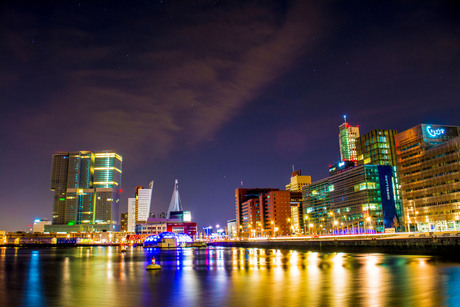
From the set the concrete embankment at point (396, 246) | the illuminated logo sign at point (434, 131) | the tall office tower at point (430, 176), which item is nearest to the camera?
the concrete embankment at point (396, 246)

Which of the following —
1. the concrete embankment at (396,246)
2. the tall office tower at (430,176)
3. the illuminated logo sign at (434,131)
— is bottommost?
the concrete embankment at (396,246)

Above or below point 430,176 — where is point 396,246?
below

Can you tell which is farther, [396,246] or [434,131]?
[434,131]

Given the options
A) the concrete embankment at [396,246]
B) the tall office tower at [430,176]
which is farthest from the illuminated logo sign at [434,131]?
the concrete embankment at [396,246]

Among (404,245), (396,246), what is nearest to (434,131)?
(396,246)

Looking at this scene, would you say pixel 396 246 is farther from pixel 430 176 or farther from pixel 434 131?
pixel 434 131

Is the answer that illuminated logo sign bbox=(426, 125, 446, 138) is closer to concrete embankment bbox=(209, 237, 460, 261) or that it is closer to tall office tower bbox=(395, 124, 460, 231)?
tall office tower bbox=(395, 124, 460, 231)

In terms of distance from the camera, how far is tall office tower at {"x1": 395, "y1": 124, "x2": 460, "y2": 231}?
14225 cm

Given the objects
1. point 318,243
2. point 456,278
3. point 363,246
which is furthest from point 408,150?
point 456,278

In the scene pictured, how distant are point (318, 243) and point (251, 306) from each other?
10335 cm

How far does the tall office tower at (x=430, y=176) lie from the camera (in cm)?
14225

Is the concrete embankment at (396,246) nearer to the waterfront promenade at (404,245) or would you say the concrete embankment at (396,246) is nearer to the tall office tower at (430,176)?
the waterfront promenade at (404,245)

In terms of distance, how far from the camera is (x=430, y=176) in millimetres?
154625

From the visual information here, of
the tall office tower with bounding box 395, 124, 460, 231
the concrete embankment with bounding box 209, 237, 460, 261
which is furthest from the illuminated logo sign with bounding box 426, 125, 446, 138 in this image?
the concrete embankment with bounding box 209, 237, 460, 261
